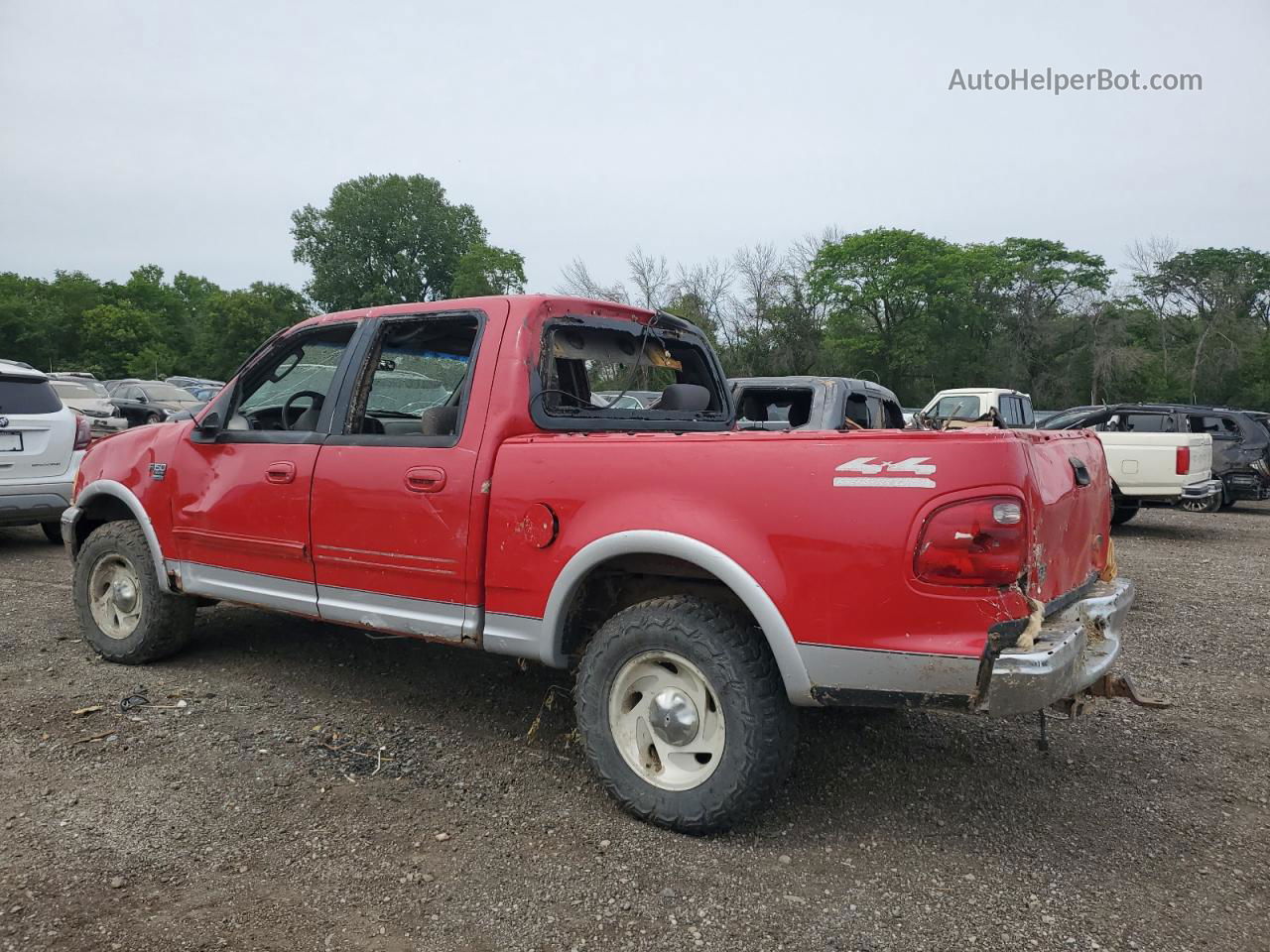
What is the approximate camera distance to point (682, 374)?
14.8ft

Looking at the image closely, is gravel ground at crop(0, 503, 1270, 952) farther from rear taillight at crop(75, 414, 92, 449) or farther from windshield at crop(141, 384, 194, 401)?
windshield at crop(141, 384, 194, 401)

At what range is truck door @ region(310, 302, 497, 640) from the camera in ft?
11.1

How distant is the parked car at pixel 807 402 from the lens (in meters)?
7.42

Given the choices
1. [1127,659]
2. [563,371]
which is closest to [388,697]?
[563,371]

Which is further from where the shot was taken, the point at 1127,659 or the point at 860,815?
the point at 1127,659

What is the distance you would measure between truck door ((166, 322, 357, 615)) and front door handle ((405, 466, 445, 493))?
24.7 inches

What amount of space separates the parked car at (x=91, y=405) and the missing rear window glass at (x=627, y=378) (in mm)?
14964

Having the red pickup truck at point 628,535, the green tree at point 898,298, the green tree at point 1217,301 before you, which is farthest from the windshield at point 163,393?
the green tree at point 1217,301

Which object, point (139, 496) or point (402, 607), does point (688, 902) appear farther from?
point (139, 496)

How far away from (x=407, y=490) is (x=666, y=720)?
54.4 inches

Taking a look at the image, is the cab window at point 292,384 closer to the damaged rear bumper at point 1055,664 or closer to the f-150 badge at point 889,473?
the f-150 badge at point 889,473

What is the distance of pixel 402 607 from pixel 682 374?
1863 mm

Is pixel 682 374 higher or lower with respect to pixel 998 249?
lower

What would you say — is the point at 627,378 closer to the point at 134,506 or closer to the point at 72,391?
the point at 134,506
